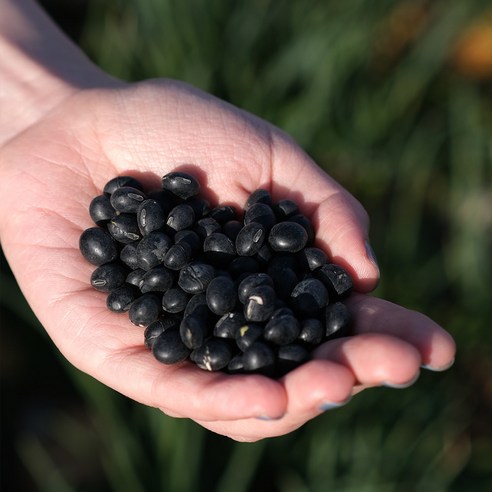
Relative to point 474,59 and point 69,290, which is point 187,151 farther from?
point 474,59

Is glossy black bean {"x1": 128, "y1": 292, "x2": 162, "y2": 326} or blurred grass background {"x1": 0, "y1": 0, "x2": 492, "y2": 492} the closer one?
glossy black bean {"x1": 128, "y1": 292, "x2": 162, "y2": 326}

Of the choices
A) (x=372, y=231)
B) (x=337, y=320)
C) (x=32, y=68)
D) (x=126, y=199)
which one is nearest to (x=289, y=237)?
(x=337, y=320)

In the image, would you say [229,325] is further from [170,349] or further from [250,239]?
[250,239]

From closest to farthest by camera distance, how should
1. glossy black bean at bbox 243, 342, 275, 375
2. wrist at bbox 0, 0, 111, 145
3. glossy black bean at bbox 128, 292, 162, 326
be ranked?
glossy black bean at bbox 243, 342, 275, 375
glossy black bean at bbox 128, 292, 162, 326
wrist at bbox 0, 0, 111, 145

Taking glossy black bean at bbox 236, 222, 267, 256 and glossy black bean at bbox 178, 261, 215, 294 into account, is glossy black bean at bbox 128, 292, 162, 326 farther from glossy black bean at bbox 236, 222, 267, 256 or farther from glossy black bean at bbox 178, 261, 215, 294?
glossy black bean at bbox 236, 222, 267, 256

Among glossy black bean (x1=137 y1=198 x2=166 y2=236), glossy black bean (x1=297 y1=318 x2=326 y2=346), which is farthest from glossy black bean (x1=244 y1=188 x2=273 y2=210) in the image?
glossy black bean (x1=297 y1=318 x2=326 y2=346)

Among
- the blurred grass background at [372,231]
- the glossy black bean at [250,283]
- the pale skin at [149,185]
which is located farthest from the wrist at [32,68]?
the glossy black bean at [250,283]

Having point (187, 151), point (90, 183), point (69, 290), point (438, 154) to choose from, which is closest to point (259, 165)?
point (187, 151)
